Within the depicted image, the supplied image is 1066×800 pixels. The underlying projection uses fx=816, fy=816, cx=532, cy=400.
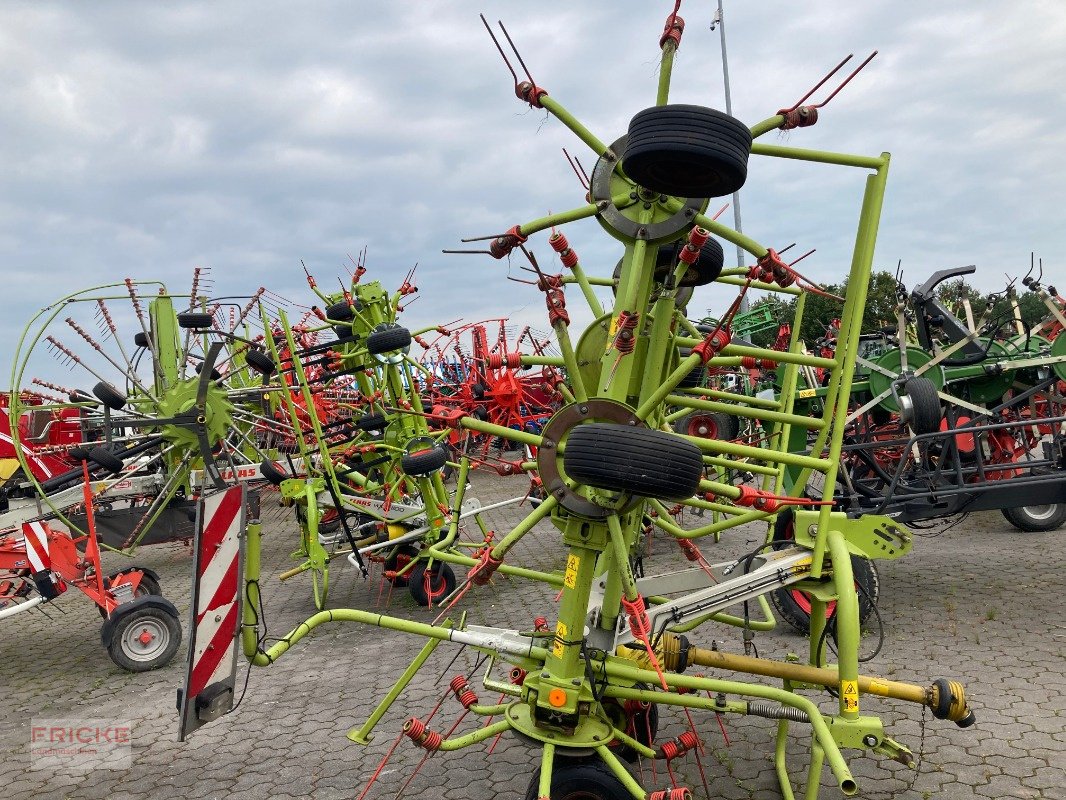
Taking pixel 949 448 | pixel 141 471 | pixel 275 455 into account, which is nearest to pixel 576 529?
pixel 949 448

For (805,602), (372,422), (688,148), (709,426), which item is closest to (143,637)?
(372,422)

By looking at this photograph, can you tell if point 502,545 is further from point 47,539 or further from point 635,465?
point 47,539

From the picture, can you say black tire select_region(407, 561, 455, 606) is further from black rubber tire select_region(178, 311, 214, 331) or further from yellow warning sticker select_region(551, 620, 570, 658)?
yellow warning sticker select_region(551, 620, 570, 658)

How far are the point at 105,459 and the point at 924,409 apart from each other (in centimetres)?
683

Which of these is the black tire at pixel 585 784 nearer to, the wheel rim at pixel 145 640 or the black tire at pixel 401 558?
the wheel rim at pixel 145 640

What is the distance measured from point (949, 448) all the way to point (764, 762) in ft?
12.8

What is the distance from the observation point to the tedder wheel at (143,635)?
20.7 feet

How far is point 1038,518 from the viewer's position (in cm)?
949

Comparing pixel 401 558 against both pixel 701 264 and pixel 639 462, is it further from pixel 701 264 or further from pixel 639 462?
pixel 639 462

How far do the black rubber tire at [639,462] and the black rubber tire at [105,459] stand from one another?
5677mm

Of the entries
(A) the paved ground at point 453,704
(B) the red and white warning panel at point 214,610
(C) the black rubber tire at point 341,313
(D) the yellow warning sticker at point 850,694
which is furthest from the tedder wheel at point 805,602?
(C) the black rubber tire at point 341,313

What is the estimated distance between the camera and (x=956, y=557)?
8516 mm

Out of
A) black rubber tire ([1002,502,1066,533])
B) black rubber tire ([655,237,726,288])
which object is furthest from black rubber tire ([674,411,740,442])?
black rubber tire ([655,237,726,288])

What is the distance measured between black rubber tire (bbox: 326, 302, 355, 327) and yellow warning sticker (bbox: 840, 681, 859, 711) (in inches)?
240
